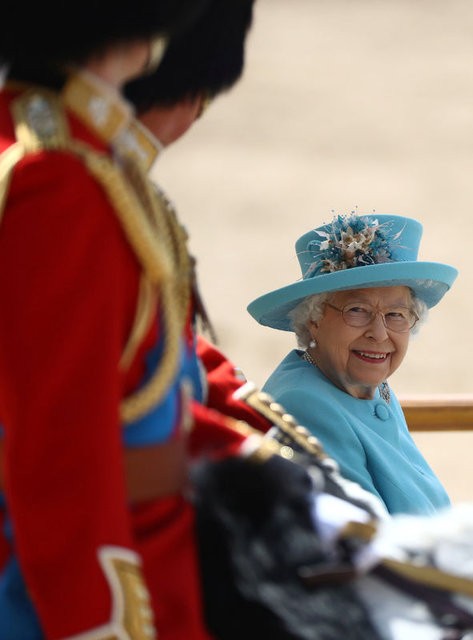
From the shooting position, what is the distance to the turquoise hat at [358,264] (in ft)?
8.42

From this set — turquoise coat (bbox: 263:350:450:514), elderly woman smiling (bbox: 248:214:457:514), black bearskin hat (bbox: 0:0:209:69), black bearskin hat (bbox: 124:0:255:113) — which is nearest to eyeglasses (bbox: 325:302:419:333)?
elderly woman smiling (bbox: 248:214:457:514)

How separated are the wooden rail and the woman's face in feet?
0.89

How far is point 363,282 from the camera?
2.57m

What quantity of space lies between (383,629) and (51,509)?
0.42m

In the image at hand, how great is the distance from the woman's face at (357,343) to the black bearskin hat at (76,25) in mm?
1398

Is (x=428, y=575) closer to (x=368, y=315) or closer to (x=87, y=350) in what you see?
(x=87, y=350)

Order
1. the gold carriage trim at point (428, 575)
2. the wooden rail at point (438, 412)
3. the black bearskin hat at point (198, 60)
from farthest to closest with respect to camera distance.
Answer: the wooden rail at point (438, 412)
the black bearskin hat at point (198, 60)
the gold carriage trim at point (428, 575)

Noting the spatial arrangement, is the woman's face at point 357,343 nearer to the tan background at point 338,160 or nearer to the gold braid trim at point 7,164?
the gold braid trim at point 7,164

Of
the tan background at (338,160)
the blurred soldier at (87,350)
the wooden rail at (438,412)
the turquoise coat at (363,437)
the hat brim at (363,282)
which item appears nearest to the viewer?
the blurred soldier at (87,350)

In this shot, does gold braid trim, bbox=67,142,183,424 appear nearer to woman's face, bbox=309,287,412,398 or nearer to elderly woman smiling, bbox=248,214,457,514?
elderly woman smiling, bbox=248,214,457,514

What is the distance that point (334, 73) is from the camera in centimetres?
1470

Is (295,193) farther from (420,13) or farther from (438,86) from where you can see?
(420,13)

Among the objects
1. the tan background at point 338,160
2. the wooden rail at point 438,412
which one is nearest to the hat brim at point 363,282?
the wooden rail at point 438,412

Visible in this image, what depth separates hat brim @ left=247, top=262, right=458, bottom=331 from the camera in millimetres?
2559
